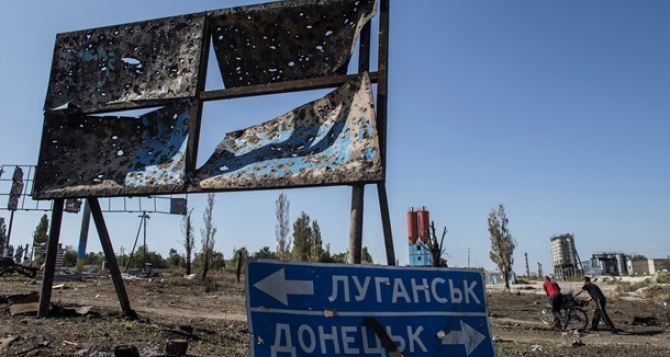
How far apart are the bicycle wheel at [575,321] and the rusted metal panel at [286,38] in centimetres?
1061

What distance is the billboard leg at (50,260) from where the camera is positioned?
23.7ft

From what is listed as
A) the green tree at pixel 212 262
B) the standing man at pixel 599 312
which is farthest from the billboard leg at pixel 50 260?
the green tree at pixel 212 262

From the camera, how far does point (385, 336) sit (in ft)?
8.25

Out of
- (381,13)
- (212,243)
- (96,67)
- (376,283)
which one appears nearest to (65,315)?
(96,67)

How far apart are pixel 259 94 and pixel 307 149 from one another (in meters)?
1.14

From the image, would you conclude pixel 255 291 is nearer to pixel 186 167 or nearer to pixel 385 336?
pixel 385 336

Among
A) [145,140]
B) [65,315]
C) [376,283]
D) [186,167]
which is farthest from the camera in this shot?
[65,315]

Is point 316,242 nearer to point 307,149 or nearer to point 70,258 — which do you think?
point 70,258

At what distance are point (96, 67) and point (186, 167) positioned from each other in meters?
2.32

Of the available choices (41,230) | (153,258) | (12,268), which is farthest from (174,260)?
(12,268)

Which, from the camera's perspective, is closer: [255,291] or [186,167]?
[255,291]

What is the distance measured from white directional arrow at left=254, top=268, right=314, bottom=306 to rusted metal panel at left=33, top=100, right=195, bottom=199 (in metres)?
3.94

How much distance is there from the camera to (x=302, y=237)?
4384 cm

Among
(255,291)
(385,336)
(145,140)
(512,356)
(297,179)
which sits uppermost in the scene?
(145,140)
